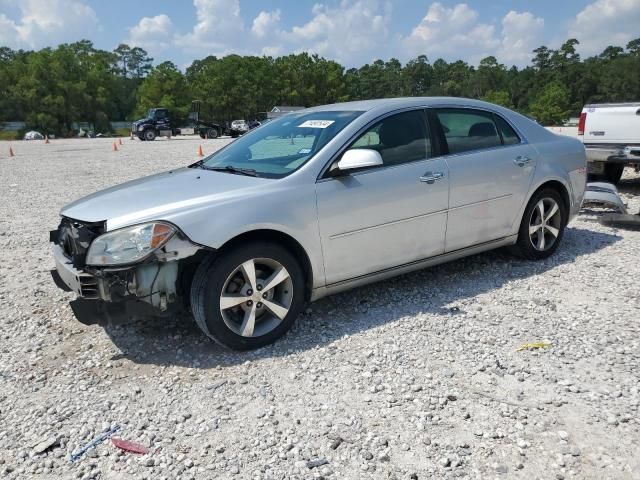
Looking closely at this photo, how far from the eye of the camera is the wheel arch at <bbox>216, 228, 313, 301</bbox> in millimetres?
3613

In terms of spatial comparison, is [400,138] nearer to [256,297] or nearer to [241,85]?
[256,297]

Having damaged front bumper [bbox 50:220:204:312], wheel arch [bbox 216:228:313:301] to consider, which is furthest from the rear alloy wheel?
wheel arch [bbox 216:228:313:301]

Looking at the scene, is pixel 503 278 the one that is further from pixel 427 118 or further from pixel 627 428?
pixel 627 428

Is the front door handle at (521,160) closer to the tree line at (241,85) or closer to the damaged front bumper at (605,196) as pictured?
the damaged front bumper at (605,196)

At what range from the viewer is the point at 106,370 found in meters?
3.57

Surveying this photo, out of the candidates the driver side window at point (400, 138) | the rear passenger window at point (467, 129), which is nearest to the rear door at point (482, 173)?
the rear passenger window at point (467, 129)

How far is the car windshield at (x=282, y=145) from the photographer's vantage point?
160 inches

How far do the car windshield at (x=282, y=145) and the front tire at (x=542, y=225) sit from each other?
2176 millimetres

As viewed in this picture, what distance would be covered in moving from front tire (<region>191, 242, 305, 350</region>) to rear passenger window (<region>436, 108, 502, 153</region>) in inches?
76.3

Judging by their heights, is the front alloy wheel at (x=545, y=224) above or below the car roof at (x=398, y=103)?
below

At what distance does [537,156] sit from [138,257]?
12.8 feet

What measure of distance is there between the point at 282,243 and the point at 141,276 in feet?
3.25

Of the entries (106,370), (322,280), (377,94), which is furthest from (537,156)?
(377,94)

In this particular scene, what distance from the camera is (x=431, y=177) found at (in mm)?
4414
